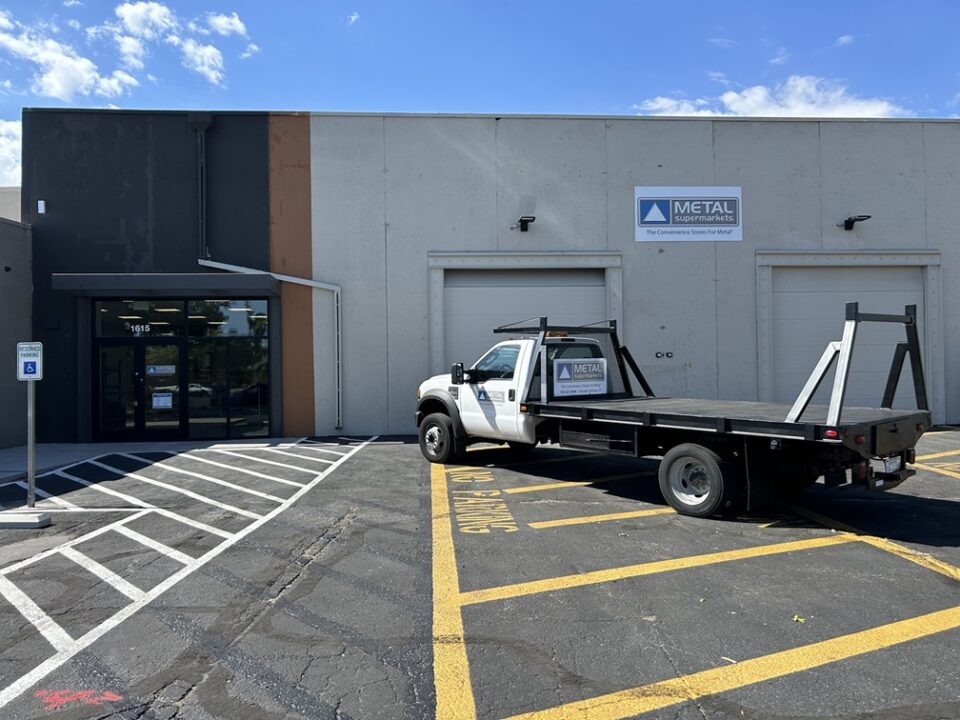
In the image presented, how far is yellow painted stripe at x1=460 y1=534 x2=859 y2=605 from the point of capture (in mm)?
4316

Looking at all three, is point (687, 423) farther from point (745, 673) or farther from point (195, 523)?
point (195, 523)

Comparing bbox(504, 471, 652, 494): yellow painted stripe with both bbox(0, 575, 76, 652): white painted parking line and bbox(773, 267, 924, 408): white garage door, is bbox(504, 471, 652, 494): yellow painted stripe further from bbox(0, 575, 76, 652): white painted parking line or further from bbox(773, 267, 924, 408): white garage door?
bbox(773, 267, 924, 408): white garage door

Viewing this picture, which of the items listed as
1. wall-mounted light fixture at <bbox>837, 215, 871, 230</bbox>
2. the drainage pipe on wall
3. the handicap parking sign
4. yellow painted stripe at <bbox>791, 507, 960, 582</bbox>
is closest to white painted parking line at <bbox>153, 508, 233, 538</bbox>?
A: the handicap parking sign

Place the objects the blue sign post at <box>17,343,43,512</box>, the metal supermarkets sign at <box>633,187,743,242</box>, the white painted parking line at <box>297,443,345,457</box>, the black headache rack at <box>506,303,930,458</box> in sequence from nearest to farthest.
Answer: the black headache rack at <box>506,303,930,458</box>
the blue sign post at <box>17,343,43,512</box>
the white painted parking line at <box>297,443,345,457</box>
the metal supermarkets sign at <box>633,187,743,242</box>

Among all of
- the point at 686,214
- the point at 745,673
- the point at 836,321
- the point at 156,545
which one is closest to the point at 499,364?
the point at 156,545

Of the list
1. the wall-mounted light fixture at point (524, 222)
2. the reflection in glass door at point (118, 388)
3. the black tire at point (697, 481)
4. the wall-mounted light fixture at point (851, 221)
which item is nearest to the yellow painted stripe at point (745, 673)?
the black tire at point (697, 481)

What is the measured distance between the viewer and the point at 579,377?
8359mm

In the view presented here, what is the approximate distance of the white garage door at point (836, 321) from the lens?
14234 millimetres

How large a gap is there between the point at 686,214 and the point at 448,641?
12.9 m

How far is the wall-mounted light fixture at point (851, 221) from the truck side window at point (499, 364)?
1051cm

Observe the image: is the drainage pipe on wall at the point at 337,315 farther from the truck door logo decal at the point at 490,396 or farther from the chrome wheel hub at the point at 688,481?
the chrome wheel hub at the point at 688,481

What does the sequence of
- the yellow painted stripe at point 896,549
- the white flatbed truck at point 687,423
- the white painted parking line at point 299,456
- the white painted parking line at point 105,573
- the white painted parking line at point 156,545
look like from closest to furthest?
the white painted parking line at point 105,573 < the yellow painted stripe at point 896,549 < the white painted parking line at point 156,545 < the white flatbed truck at point 687,423 < the white painted parking line at point 299,456

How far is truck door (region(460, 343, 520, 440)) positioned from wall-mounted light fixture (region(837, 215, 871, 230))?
1049 cm

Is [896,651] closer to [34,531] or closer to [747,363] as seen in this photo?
[34,531]
